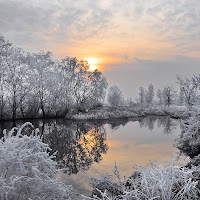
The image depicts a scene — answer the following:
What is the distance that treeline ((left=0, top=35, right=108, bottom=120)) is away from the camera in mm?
25786

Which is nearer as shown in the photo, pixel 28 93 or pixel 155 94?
pixel 28 93

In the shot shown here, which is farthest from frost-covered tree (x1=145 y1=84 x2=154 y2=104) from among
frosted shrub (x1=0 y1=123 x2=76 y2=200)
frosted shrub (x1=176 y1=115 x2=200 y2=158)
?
frosted shrub (x1=0 y1=123 x2=76 y2=200)

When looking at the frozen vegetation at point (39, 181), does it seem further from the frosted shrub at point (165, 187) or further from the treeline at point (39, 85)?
the treeline at point (39, 85)

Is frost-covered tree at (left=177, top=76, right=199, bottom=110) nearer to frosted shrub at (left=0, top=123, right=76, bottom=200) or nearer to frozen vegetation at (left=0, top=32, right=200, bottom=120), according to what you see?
frozen vegetation at (left=0, top=32, right=200, bottom=120)

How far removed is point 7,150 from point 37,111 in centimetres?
2842

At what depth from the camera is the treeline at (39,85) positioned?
25.8 m

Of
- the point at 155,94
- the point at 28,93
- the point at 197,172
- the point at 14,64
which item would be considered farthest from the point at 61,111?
the point at 155,94

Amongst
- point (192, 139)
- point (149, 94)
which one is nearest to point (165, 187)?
point (192, 139)

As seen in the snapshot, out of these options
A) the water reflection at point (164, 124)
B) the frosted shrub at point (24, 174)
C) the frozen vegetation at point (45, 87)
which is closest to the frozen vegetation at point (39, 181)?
the frosted shrub at point (24, 174)

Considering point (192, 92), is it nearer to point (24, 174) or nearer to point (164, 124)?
point (164, 124)

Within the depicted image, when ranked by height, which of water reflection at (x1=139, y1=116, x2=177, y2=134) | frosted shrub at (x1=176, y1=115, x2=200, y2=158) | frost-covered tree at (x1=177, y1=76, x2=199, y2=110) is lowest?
water reflection at (x1=139, y1=116, x2=177, y2=134)

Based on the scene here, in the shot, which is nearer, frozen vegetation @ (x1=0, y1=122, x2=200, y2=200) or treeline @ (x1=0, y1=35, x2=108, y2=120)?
frozen vegetation @ (x1=0, y1=122, x2=200, y2=200)

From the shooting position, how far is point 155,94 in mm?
87188

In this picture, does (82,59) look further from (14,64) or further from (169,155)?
(169,155)
